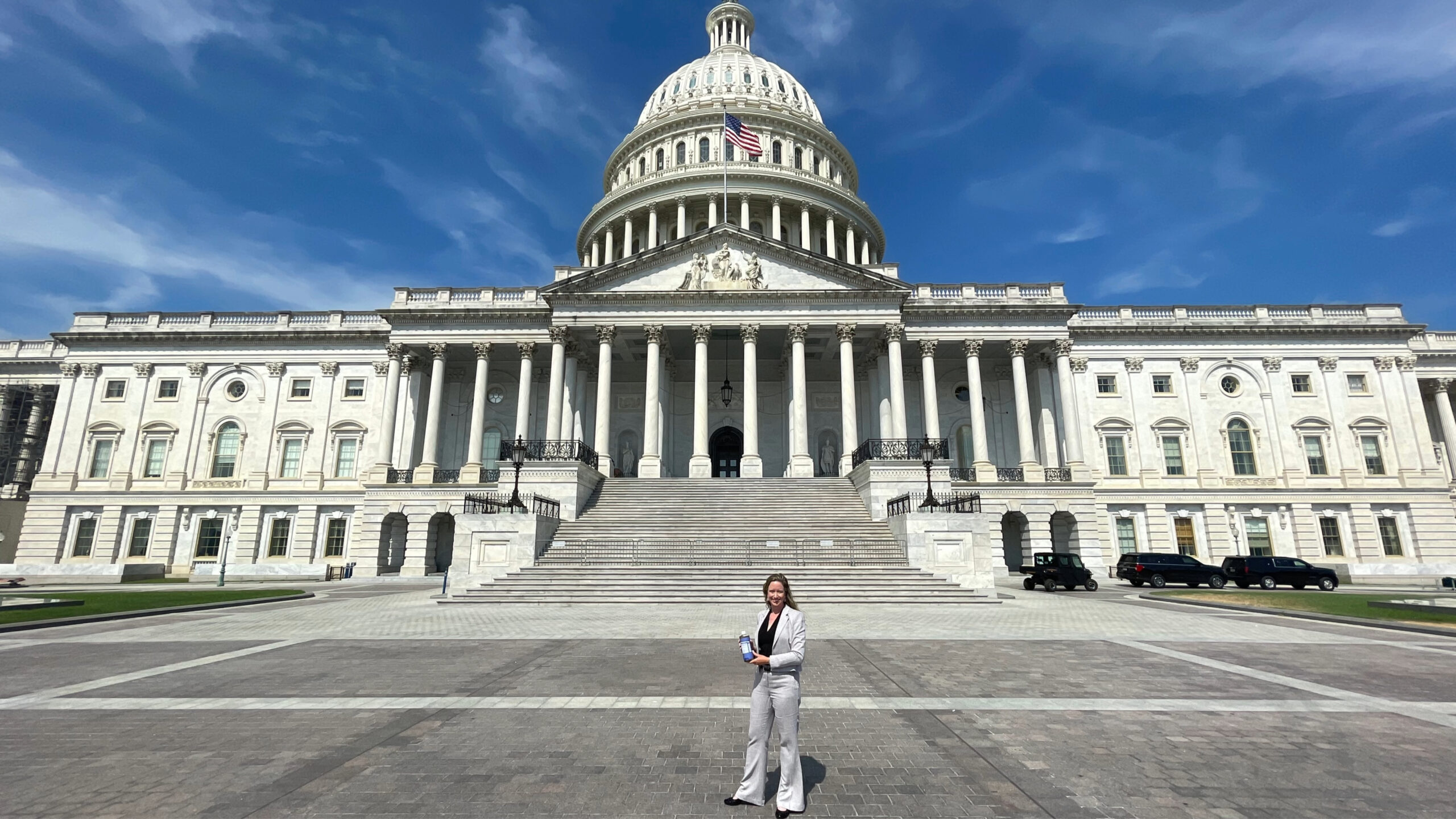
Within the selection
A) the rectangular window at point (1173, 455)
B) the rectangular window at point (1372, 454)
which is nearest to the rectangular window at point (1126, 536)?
the rectangular window at point (1173, 455)

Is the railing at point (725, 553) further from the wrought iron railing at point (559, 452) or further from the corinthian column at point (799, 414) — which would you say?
the corinthian column at point (799, 414)

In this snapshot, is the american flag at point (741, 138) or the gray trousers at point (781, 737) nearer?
the gray trousers at point (781, 737)

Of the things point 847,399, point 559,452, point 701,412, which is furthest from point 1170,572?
point 559,452

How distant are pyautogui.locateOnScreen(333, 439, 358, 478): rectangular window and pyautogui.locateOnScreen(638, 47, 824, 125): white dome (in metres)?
38.7

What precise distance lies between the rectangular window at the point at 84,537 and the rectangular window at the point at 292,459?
11046 mm

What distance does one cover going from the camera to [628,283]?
36656 mm

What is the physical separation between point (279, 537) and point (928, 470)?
38182 mm

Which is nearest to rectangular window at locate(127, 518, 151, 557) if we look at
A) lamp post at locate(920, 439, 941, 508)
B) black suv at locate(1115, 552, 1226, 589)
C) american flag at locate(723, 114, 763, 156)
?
american flag at locate(723, 114, 763, 156)

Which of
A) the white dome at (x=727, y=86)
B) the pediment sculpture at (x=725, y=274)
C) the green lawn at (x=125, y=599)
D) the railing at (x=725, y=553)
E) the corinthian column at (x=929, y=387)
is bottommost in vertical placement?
the green lawn at (x=125, y=599)

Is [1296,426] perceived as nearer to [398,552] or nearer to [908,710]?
[908,710]

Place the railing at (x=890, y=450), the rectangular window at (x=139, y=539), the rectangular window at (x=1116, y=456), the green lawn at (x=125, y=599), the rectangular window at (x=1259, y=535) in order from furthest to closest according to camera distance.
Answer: the rectangular window at (x=139, y=539), the rectangular window at (x=1116, y=456), the rectangular window at (x=1259, y=535), the railing at (x=890, y=450), the green lawn at (x=125, y=599)

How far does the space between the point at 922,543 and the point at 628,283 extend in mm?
22084

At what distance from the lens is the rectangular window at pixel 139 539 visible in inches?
1571

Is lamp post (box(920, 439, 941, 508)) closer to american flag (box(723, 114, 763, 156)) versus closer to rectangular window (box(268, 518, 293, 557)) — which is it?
american flag (box(723, 114, 763, 156))
